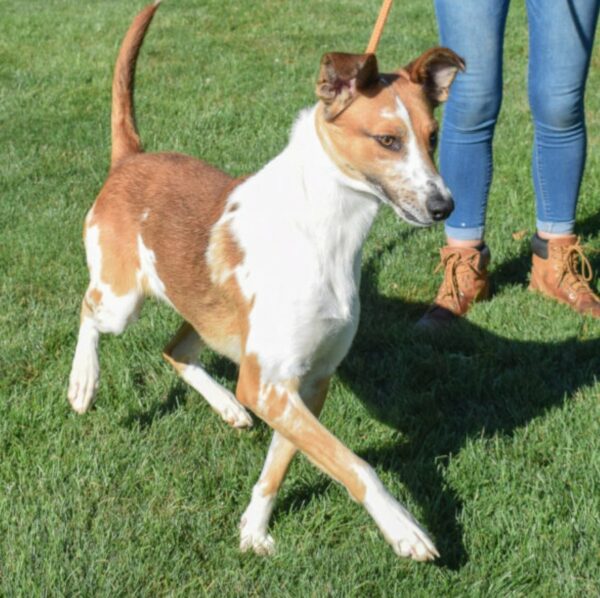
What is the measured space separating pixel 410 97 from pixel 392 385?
61.3 inches

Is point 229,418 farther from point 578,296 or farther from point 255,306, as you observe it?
point 578,296

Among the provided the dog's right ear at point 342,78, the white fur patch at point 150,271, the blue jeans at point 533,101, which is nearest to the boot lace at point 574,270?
the blue jeans at point 533,101

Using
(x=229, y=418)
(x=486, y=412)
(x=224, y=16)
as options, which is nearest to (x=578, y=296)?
(x=486, y=412)

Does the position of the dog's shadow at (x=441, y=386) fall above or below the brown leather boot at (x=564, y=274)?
above

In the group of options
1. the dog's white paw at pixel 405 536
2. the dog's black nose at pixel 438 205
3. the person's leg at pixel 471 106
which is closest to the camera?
the dog's white paw at pixel 405 536

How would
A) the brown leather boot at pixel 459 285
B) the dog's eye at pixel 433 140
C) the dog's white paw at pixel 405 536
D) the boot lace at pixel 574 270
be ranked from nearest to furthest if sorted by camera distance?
1. the dog's white paw at pixel 405 536
2. the dog's eye at pixel 433 140
3. the brown leather boot at pixel 459 285
4. the boot lace at pixel 574 270

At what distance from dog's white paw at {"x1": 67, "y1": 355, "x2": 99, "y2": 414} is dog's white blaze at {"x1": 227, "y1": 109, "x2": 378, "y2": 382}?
995 millimetres

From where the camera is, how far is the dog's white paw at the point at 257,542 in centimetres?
347

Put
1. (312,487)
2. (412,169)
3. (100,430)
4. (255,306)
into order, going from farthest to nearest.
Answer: (100,430), (312,487), (255,306), (412,169)

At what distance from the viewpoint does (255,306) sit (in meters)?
3.55

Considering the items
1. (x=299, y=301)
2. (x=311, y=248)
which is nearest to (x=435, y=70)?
(x=311, y=248)

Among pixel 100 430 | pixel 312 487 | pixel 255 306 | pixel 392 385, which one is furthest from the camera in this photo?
pixel 392 385

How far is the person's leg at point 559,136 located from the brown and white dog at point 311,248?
5.03ft

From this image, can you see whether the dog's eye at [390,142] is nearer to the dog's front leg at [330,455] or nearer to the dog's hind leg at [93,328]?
the dog's front leg at [330,455]
